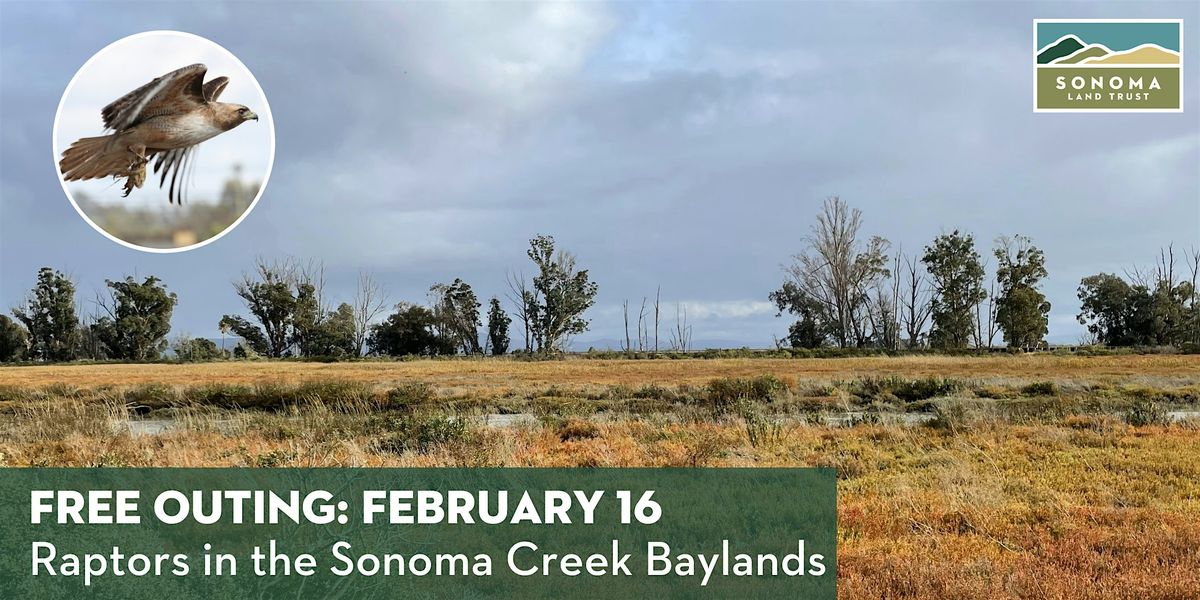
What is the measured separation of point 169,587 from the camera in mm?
6078

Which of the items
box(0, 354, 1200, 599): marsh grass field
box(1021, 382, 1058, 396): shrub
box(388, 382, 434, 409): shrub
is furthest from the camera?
box(1021, 382, 1058, 396): shrub

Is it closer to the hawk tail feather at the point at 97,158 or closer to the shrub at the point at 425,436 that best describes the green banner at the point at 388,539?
the hawk tail feather at the point at 97,158

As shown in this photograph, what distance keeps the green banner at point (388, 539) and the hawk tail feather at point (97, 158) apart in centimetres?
260

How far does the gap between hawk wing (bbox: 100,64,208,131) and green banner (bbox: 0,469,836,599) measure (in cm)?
296

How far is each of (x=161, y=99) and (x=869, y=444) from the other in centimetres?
1259

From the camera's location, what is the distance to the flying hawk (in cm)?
601

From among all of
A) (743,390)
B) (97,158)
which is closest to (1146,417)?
(743,390)

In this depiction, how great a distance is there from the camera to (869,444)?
50.1 feet

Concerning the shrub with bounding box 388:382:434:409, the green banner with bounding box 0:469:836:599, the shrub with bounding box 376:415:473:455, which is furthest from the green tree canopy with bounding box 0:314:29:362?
the green banner with bounding box 0:469:836:599

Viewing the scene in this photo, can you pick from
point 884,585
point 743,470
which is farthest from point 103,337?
point 884,585

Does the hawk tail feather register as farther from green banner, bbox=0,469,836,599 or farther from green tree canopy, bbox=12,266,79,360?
green tree canopy, bbox=12,266,79,360

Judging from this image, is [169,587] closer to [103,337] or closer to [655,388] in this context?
[655,388]

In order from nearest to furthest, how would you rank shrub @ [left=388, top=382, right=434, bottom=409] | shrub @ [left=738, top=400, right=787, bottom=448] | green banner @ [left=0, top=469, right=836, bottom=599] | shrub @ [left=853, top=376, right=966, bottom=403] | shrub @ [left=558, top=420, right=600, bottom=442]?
green banner @ [left=0, top=469, right=836, bottom=599] → shrub @ [left=738, top=400, right=787, bottom=448] → shrub @ [left=558, top=420, right=600, bottom=442] → shrub @ [left=388, top=382, right=434, bottom=409] → shrub @ [left=853, top=376, right=966, bottom=403]

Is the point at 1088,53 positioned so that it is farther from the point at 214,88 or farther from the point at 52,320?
the point at 52,320
